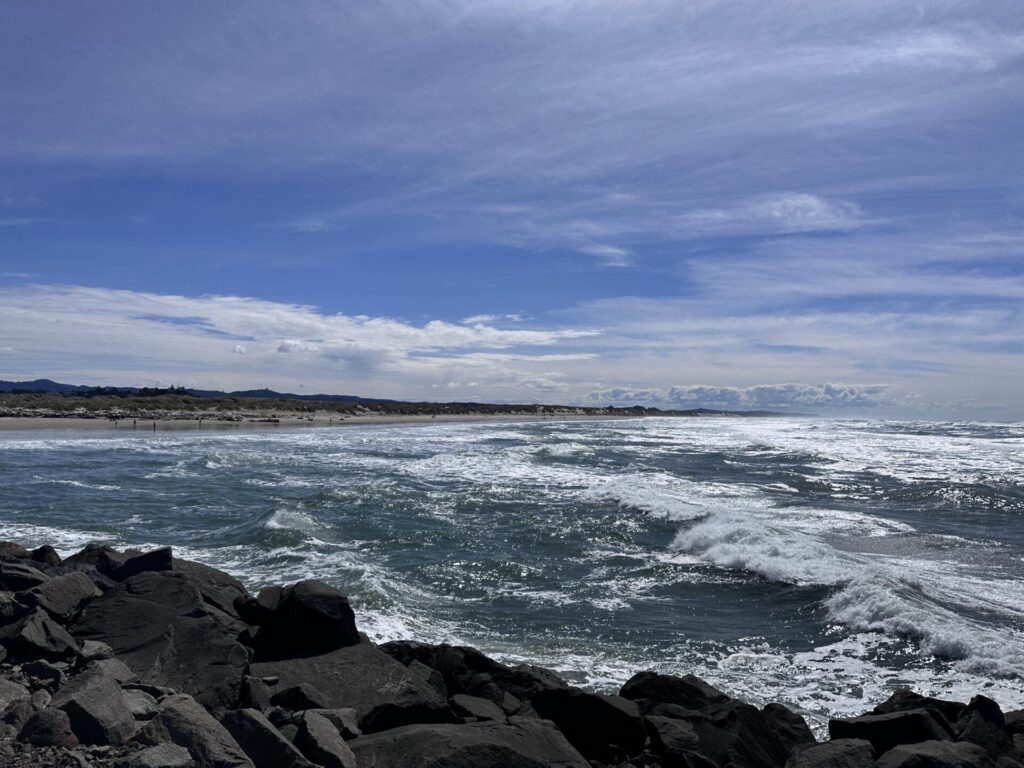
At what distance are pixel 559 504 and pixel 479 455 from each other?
15022 mm

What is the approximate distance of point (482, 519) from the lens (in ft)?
59.7

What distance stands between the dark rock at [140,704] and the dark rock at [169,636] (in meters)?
0.49

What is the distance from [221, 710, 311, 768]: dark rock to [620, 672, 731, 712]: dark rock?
10.6 feet

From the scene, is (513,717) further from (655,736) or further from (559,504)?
(559,504)

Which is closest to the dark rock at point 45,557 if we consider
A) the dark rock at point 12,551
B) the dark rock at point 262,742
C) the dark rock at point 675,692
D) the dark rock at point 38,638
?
the dark rock at point 12,551

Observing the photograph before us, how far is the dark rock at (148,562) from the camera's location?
32.0ft

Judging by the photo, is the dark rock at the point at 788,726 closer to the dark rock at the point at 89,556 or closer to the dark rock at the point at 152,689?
the dark rock at the point at 152,689

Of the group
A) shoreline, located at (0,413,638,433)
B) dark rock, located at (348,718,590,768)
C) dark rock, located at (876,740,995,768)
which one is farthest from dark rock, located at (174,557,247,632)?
shoreline, located at (0,413,638,433)

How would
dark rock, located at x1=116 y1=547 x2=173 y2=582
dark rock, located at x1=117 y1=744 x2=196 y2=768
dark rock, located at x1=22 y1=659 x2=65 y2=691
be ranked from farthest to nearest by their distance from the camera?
dark rock, located at x1=116 y1=547 x2=173 y2=582
dark rock, located at x1=22 y1=659 x2=65 y2=691
dark rock, located at x1=117 y1=744 x2=196 y2=768

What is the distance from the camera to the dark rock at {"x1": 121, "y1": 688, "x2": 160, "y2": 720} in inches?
221

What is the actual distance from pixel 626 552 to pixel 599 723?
29.3 ft

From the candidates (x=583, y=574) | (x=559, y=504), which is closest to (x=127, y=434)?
(x=559, y=504)

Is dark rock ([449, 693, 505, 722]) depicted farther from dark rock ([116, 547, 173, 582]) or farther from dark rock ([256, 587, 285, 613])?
dark rock ([116, 547, 173, 582])

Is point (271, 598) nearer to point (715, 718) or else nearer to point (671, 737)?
point (671, 737)
